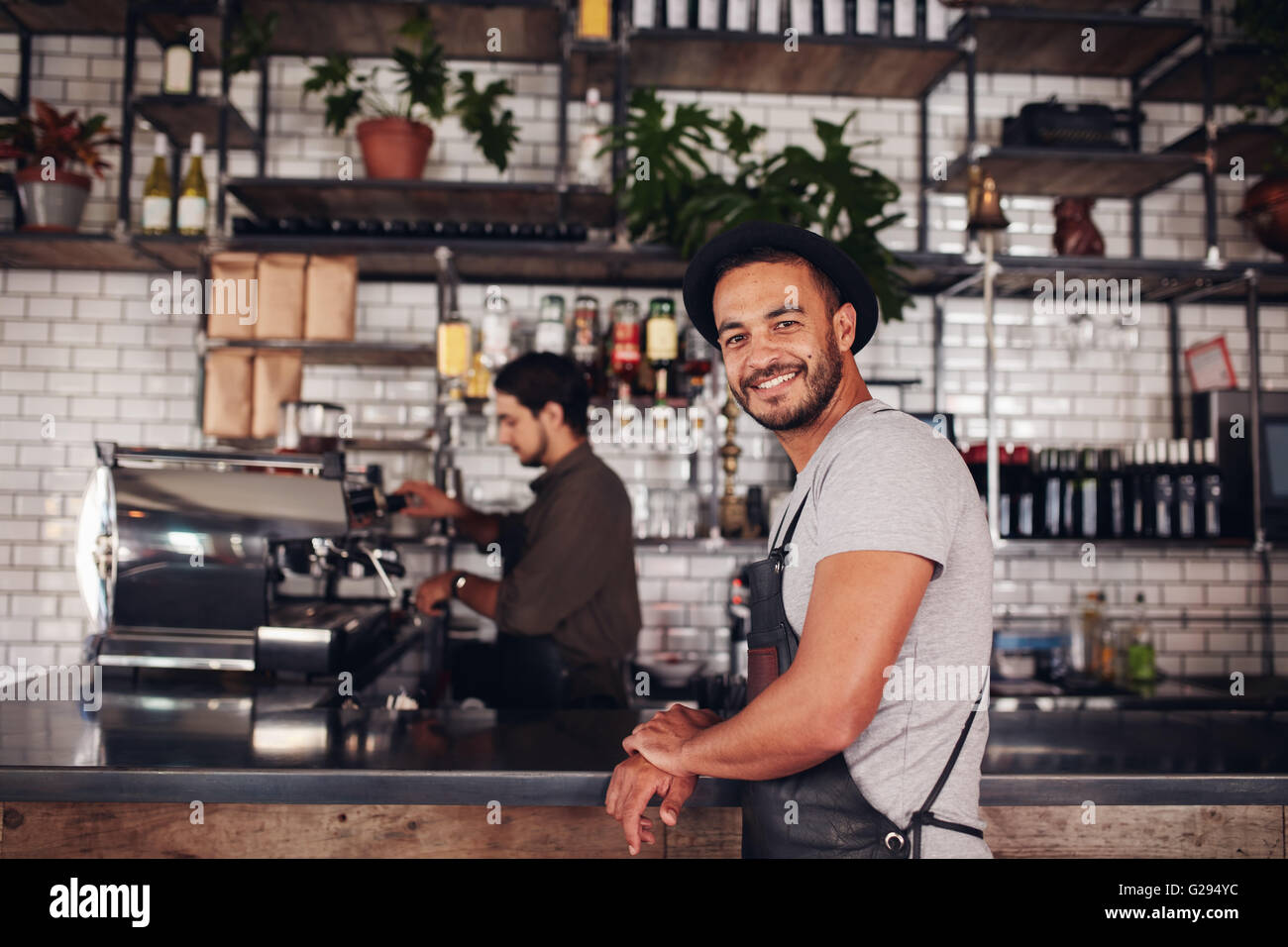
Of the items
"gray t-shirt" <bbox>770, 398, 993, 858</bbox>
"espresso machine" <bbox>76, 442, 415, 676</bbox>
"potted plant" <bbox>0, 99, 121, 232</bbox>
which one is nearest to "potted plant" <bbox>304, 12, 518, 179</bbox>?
"potted plant" <bbox>0, 99, 121, 232</bbox>

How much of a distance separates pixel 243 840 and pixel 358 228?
8.18 feet

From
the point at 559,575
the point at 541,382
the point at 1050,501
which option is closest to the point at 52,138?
the point at 541,382

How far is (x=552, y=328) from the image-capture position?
11.7 ft

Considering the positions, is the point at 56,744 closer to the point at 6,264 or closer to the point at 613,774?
the point at 613,774

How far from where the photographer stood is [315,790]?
1479 mm

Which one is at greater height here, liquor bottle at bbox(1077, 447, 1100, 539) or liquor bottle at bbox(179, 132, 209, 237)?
liquor bottle at bbox(179, 132, 209, 237)

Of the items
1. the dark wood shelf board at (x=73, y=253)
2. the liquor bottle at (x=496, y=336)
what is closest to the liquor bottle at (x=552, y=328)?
the liquor bottle at (x=496, y=336)

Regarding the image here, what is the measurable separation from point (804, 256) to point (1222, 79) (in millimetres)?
3550

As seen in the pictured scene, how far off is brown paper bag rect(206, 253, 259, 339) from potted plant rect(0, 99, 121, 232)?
58cm

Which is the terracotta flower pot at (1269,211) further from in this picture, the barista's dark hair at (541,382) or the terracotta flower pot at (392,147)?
the terracotta flower pot at (392,147)

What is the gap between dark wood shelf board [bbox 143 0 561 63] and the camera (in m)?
3.53

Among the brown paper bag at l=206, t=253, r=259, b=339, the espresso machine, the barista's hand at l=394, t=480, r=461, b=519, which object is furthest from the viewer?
the brown paper bag at l=206, t=253, r=259, b=339

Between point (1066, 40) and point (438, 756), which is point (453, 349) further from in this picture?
point (1066, 40)

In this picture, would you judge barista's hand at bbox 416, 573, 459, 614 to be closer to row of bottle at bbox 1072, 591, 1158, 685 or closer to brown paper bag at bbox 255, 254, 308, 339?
brown paper bag at bbox 255, 254, 308, 339
